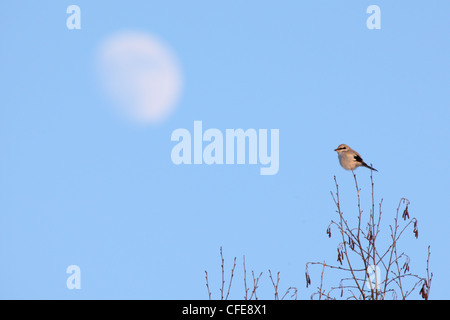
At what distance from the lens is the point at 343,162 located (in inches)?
570

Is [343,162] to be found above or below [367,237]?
above
